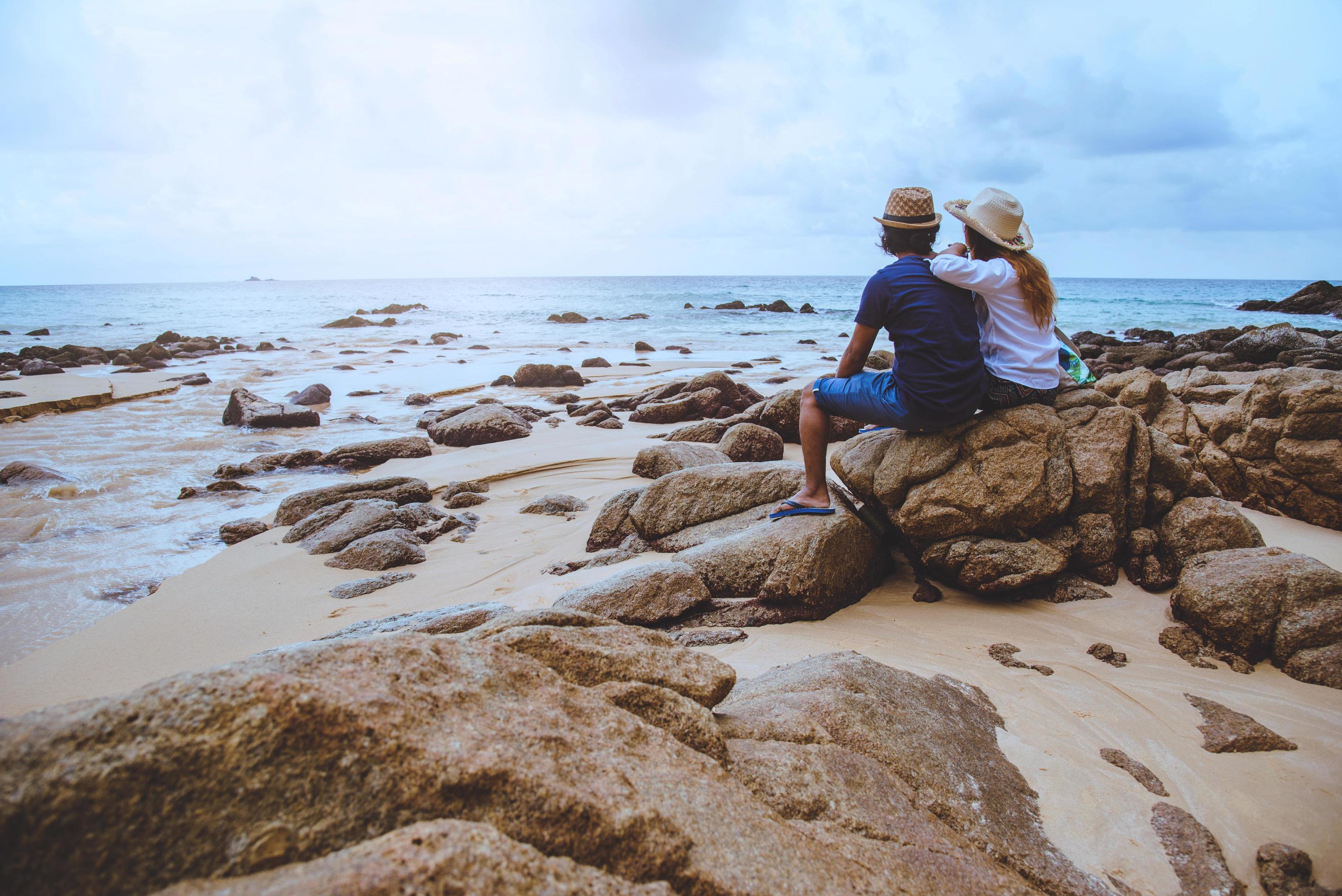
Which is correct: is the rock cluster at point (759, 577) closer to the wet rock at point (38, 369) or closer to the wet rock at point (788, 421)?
the wet rock at point (788, 421)

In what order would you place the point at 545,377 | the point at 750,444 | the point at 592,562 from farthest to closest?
the point at 545,377, the point at 750,444, the point at 592,562

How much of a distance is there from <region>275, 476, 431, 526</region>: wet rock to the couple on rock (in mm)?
5188

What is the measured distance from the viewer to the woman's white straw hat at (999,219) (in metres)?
4.45

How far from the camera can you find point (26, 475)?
8.53 metres

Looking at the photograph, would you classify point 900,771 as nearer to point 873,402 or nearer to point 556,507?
point 873,402

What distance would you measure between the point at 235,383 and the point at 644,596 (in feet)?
56.3

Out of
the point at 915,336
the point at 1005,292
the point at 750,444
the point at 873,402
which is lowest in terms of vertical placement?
the point at 750,444

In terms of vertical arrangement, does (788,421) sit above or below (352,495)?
above

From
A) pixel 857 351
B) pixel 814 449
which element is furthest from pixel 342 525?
pixel 857 351

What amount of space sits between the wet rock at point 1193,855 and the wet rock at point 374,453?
911cm

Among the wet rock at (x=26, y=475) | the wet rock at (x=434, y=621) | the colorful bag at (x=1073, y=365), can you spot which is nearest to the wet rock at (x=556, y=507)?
the wet rock at (x=434, y=621)

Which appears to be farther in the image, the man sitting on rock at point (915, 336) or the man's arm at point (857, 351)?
the man's arm at point (857, 351)

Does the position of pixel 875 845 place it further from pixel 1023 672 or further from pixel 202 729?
pixel 1023 672

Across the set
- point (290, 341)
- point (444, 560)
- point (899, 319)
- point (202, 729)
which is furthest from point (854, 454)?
point (290, 341)
